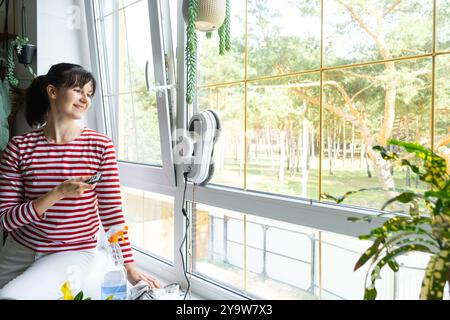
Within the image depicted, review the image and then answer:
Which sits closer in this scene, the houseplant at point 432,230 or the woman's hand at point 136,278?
the houseplant at point 432,230

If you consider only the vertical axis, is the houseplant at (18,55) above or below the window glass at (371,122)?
above

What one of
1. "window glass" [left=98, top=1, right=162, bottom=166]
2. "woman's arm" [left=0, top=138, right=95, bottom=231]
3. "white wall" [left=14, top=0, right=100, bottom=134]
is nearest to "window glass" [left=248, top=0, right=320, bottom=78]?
"window glass" [left=98, top=1, right=162, bottom=166]

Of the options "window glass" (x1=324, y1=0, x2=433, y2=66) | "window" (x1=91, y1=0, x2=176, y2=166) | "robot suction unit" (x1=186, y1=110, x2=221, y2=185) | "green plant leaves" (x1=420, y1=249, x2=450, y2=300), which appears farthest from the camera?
"window" (x1=91, y1=0, x2=176, y2=166)

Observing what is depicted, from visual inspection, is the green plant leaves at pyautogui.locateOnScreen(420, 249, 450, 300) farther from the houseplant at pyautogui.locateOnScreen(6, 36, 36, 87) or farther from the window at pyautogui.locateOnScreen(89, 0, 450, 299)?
the houseplant at pyautogui.locateOnScreen(6, 36, 36, 87)

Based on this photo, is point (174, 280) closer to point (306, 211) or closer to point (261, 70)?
point (306, 211)

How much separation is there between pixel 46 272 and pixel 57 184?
36 centimetres

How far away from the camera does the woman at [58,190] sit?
149 centimetres

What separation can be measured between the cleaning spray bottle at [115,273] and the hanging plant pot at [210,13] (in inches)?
35.5

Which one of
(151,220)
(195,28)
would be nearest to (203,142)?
(195,28)

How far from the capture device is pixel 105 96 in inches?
91.0

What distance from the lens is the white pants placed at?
1.35 m

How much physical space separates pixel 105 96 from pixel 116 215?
998 mm

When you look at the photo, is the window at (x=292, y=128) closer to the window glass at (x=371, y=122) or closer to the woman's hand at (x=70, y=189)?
the window glass at (x=371, y=122)

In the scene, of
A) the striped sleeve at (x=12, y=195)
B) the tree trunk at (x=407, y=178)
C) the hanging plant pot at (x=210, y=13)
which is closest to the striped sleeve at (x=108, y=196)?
the striped sleeve at (x=12, y=195)
